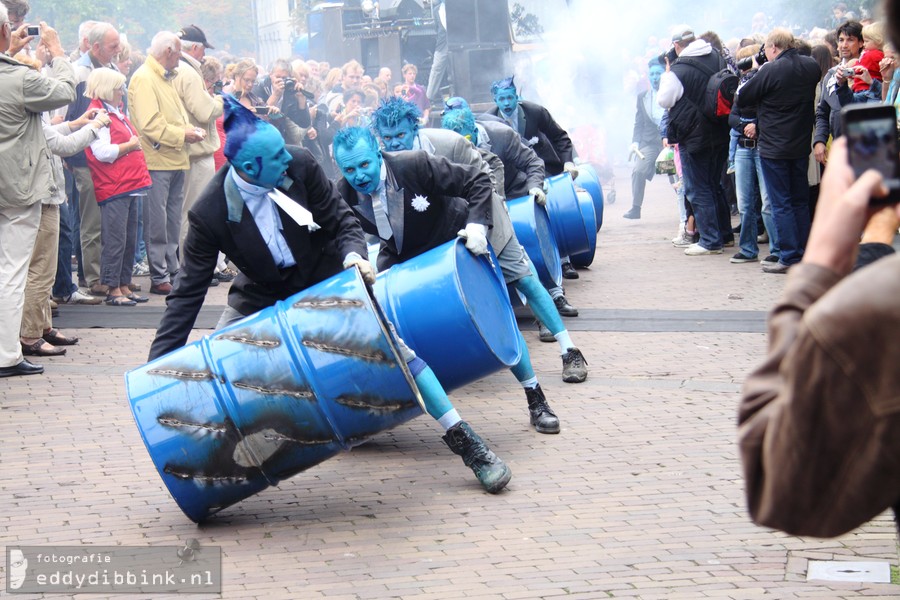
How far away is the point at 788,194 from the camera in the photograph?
951cm

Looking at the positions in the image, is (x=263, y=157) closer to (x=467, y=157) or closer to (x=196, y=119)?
(x=467, y=157)

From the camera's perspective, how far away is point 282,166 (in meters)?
4.55

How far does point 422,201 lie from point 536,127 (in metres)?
3.91

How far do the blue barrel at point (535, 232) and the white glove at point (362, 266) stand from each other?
3.19 metres

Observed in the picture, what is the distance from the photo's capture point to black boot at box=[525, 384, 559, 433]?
5512 millimetres

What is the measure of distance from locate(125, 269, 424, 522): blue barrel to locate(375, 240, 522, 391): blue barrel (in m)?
0.70

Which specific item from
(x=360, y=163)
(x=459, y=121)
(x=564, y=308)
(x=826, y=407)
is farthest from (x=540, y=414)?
(x=826, y=407)

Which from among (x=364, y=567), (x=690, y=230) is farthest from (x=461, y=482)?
(x=690, y=230)

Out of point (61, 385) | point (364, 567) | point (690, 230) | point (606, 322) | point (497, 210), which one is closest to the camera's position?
point (364, 567)

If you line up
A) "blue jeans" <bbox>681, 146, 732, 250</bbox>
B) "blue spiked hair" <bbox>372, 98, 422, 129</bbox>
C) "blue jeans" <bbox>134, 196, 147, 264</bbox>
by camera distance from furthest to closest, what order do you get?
"blue jeans" <bbox>681, 146, 732, 250</bbox> → "blue jeans" <bbox>134, 196, 147, 264</bbox> → "blue spiked hair" <bbox>372, 98, 422, 129</bbox>

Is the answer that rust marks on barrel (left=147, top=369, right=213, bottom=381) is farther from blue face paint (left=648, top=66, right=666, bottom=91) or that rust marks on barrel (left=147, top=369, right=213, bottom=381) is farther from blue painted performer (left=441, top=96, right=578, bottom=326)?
blue face paint (left=648, top=66, right=666, bottom=91)

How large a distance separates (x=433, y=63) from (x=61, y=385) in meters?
13.9

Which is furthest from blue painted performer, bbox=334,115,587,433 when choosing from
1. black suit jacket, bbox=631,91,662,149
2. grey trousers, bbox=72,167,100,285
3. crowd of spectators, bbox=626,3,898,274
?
black suit jacket, bbox=631,91,662,149

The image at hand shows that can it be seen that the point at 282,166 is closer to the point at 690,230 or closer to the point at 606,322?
the point at 606,322
